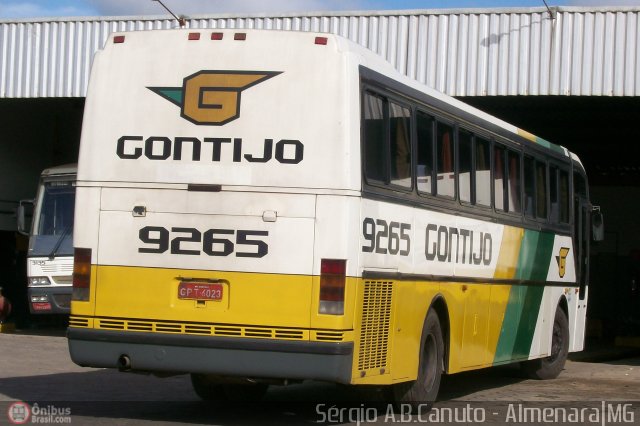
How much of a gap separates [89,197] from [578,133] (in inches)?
846

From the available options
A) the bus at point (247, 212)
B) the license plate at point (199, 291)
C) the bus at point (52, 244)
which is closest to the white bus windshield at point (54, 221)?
the bus at point (52, 244)

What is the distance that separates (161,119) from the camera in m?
9.64

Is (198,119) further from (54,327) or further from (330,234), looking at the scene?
(54,327)

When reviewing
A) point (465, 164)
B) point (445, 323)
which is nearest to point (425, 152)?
point (465, 164)

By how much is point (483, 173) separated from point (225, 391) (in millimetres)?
3696

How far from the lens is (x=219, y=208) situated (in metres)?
9.40

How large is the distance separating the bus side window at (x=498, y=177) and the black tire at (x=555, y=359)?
3.35 metres

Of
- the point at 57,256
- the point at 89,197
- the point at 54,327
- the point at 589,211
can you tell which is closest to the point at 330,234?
the point at 89,197

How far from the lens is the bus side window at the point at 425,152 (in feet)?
35.5

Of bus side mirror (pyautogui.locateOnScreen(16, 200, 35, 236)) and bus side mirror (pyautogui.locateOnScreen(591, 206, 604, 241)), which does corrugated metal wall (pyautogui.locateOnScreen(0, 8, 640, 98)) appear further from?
bus side mirror (pyautogui.locateOnScreen(16, 200, 35, 236))

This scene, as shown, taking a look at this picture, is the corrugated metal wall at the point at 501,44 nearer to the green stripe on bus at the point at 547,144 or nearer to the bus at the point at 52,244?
the green stripe on bus at the point at 547,144

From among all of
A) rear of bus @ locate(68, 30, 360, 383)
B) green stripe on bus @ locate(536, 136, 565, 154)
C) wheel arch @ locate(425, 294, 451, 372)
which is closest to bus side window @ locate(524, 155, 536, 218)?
green stripe on bus @ locate(536, 136, 565, 154)

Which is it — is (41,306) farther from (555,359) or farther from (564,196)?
(564,196)

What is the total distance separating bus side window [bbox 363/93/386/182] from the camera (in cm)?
955
